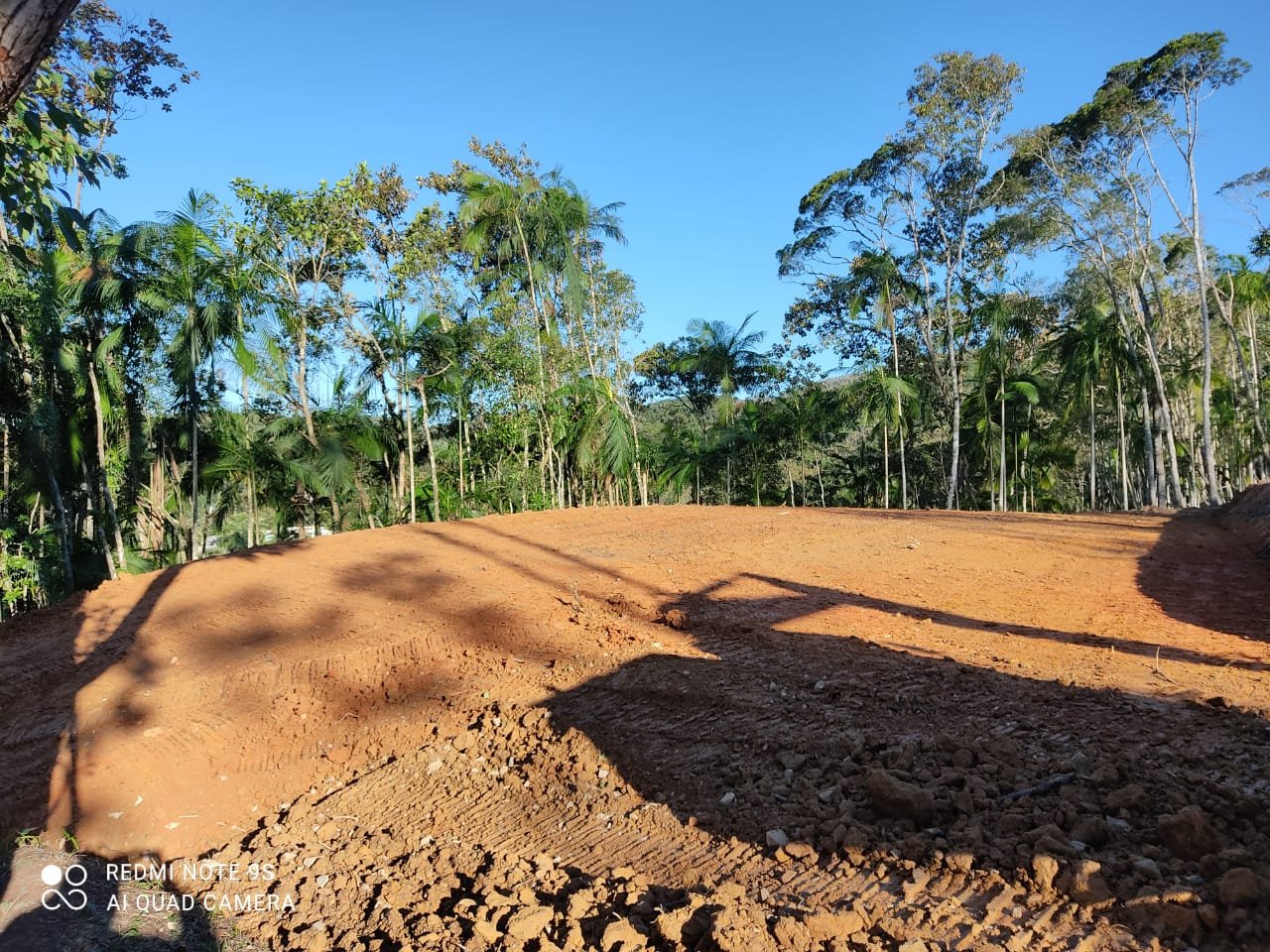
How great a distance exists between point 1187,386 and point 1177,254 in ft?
15.0

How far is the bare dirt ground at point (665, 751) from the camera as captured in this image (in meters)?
2.47

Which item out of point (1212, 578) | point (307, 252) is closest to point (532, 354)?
point (307, 252)

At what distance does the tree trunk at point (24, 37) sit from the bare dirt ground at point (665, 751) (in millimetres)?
3086

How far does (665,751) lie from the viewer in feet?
13.3

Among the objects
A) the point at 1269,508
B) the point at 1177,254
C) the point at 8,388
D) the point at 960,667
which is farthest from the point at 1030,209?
the point at 8,388

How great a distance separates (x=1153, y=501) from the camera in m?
20.5

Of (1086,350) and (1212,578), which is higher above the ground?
(1086,350)

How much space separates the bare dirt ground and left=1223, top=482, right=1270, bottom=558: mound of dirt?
1.37m

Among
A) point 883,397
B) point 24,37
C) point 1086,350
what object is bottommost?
point 24,37

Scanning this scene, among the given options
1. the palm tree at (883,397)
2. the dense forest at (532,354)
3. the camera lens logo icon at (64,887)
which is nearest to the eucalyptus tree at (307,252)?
the dense forest at (532,354)

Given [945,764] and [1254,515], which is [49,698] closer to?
[945,764]

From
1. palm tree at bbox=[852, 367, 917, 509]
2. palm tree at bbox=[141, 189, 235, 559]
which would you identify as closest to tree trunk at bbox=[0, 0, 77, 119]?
palm tree at bbox=[141, 189, 235, 559]

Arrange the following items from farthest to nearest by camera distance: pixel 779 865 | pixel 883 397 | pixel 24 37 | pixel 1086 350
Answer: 1. pixel 883 397
2. pixel 1086 350
3. pixel 779 865
4. pixel 24 37

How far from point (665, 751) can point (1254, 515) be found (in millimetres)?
12384
